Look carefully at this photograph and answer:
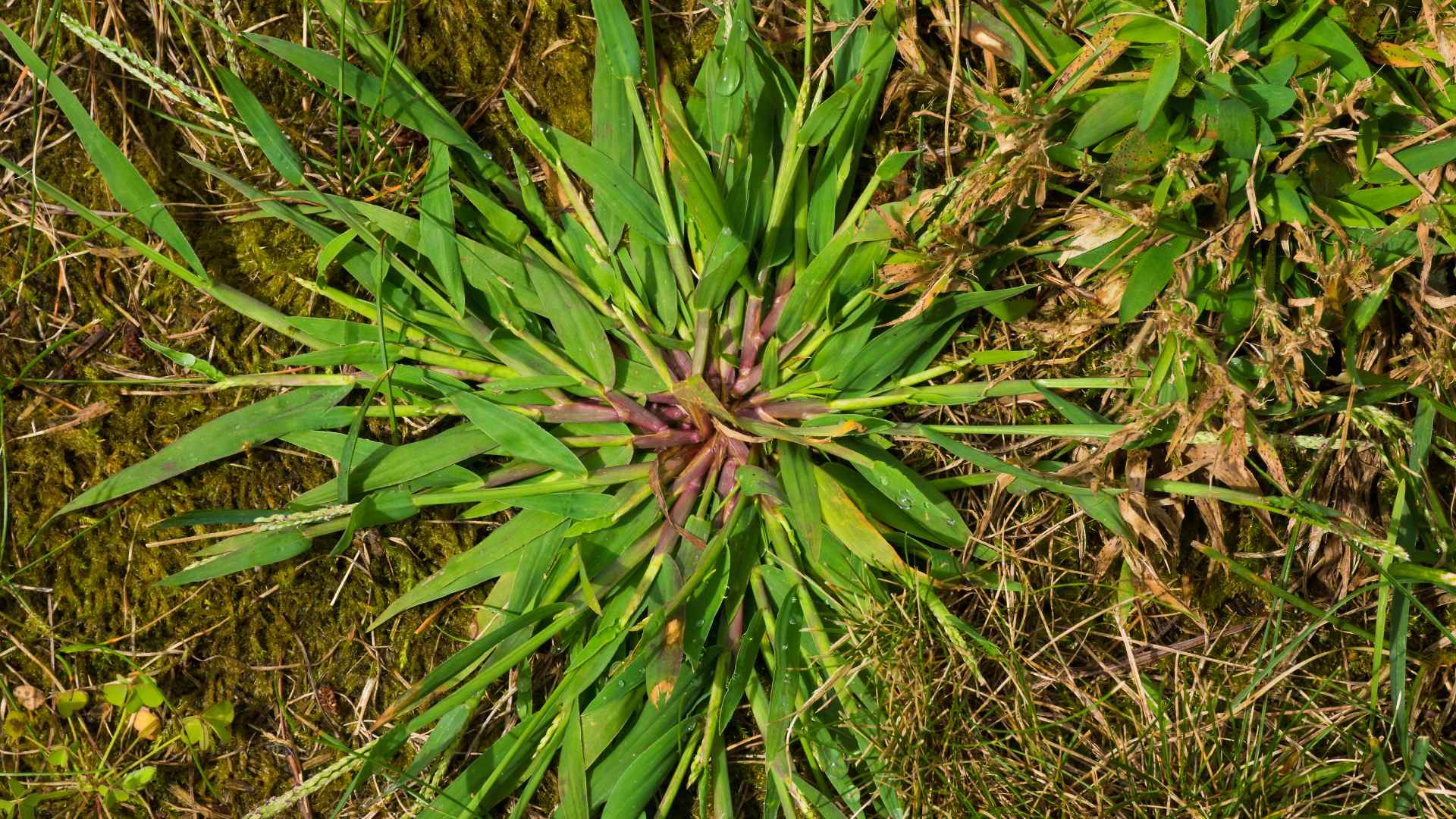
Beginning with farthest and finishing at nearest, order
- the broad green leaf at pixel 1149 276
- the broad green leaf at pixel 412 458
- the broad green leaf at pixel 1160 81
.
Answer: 1. the broad green leaf at pixel 412 458
2. the broad green leaf at pixel 1149 276
3. the broad green leaf at pixel 1160 81

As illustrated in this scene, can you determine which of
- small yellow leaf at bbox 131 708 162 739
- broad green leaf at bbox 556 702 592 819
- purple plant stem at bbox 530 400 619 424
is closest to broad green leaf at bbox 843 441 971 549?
purple plant stem at bbox 530 400 619 424

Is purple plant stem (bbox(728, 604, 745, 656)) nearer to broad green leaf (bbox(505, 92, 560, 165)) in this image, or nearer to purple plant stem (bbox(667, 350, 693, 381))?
purple plant stem (bbox(667, 350, 693, 381))

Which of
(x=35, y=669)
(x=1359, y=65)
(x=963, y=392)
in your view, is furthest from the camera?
(x=35, y=669)

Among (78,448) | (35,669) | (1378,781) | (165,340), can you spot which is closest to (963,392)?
(1378,781)

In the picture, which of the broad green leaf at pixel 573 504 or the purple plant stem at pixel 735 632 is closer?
the broad green leaf at pixel 573 504

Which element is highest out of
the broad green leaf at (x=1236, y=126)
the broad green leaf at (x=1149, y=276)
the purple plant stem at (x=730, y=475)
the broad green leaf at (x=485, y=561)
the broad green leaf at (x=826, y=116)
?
the broad green leaf at (x=826, y=116)

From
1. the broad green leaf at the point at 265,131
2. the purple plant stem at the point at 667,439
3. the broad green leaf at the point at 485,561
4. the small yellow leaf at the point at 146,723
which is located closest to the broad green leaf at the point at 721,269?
the purple plant stem at the point at 667,439

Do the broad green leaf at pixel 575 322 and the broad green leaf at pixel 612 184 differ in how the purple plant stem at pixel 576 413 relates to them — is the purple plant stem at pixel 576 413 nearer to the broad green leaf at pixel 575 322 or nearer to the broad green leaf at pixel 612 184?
the broad green leaf at pixel 575 322

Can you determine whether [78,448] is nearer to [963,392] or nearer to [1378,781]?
[963,392]
